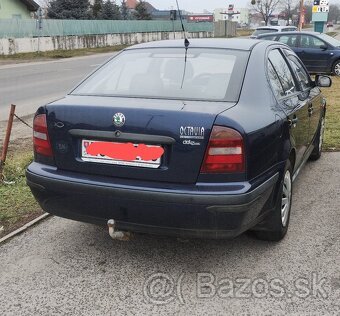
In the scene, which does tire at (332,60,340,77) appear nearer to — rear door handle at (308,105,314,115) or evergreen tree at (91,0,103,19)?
rear door handle at (308,105,314,115)

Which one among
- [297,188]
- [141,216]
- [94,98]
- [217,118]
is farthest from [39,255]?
[297,188]

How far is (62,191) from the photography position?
3234 millimetres

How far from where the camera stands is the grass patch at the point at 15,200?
14.0 ft

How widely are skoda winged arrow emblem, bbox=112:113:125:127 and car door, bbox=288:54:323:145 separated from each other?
2.27m

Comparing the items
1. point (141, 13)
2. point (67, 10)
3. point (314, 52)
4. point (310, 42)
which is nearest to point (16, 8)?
point (67, 10)

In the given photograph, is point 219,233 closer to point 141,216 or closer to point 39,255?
point 141,216

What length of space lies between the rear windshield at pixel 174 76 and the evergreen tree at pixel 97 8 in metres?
48.7

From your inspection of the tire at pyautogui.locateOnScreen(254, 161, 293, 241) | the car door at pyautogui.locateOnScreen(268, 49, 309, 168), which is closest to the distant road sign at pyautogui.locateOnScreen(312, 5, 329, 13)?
the car door at pyautogui.locateOnScreen(268, 49, 309, 168)

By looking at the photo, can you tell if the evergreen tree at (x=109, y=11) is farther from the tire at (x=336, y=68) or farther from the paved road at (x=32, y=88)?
the tire at (x=336, y=68)

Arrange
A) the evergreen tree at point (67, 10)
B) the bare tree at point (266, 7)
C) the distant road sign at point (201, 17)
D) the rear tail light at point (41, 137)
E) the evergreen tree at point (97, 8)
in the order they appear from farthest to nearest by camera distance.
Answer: the bare tree at point (266, 7), the distant road sign at point (201, 17), the evergreen tree at point (97, 8), the evergreen tree at point (67, 10), the rear tail light at point (41, 137)

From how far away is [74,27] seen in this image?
1519 inches

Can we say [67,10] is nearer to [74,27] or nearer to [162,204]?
[74,27]

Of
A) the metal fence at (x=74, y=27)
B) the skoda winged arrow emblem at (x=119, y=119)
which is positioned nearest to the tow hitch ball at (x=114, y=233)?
the skoda winged arrow emblem at (x=119, y=119)

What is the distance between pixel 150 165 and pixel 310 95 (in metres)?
2.65
